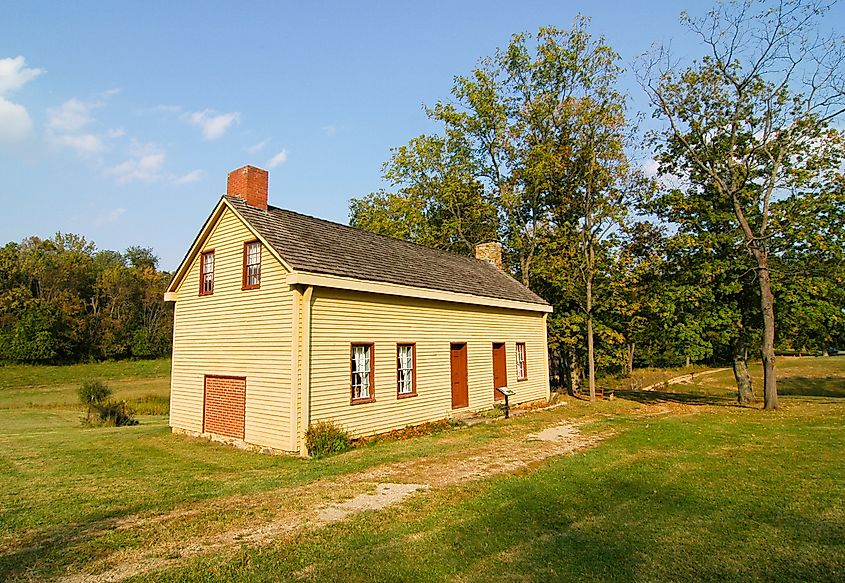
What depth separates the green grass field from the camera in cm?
500

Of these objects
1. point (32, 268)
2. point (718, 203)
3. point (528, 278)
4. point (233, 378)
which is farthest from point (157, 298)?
point (718, 203)

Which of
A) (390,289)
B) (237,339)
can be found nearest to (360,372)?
(390,289)

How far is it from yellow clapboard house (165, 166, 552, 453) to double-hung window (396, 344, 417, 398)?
0.12 ft

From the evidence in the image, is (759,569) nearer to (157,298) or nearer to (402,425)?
(402,425)

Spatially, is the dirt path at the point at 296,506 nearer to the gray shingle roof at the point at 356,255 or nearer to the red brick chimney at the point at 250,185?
the gray shingle roof at the point at 356,255

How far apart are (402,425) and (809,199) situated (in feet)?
54.6

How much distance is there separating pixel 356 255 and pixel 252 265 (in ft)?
8.99

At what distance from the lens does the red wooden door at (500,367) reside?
58.4ft

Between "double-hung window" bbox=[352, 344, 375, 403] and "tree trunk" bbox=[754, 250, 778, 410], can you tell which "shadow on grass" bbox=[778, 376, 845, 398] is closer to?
"tree trunk" bbox=[754, 250, 778, 410]

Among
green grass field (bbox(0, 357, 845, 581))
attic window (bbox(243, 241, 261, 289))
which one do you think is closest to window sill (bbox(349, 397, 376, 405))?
green grass field (bbox(0, 357, 845, 581))

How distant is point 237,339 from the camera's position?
12.4 meters

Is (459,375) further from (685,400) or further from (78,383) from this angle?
(78,383)

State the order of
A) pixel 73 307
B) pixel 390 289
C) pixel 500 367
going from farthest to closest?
1. pixel 73 307
2. pixel 500 367
3. pixel 390 289

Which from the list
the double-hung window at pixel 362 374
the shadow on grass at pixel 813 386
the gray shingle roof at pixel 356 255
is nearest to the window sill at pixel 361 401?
the double-hung window at pixel 362 374
